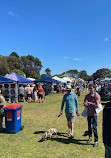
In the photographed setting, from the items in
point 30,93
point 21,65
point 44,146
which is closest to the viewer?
point 44,146

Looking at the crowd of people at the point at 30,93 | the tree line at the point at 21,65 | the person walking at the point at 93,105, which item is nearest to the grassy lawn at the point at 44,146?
the person walking at the point at 93,105


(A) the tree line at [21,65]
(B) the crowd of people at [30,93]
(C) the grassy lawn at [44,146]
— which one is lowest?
(C) the grassy lawn at [44,146]

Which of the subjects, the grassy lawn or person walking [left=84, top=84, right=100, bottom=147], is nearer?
the grassy lawn

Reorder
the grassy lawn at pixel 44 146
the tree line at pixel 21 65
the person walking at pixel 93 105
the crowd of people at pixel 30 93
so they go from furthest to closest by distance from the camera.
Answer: the tree line at pixel 21 65 → the crowd of people at pixel 30 93 → the person walking at pixel 93 105 → the grassy lawn at pixel 44 146

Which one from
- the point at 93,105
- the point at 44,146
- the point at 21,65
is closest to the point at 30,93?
the point at 44,146

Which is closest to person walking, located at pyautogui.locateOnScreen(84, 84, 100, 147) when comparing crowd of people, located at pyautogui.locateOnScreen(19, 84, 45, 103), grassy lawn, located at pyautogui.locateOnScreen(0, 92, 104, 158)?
grassy lawn, located at pyautogui.locateOnScreen(0, 92, 104, 158)

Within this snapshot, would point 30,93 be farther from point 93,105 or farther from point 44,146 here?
point 93,105

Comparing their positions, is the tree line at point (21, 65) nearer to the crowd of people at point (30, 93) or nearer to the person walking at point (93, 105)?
the crowd of people at point (30, 93)

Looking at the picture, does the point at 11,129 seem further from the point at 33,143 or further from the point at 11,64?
the point at 11,64

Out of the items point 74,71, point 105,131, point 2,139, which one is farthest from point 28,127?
point 74,71

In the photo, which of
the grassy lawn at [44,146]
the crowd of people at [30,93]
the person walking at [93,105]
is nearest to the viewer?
the grassy lawn at [44,146]

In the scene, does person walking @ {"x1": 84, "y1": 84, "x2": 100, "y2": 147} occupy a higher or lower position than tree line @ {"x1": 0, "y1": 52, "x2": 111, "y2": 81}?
lower

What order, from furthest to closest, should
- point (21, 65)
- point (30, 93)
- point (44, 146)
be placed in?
point (21, 65), point (30, 93), point (44, 146)

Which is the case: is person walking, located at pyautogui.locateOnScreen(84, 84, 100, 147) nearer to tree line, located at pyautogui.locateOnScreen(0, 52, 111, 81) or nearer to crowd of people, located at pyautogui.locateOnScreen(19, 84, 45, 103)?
crowd of people, located at pyautogui.locateOnScreen(19, 84, 45, 103)
